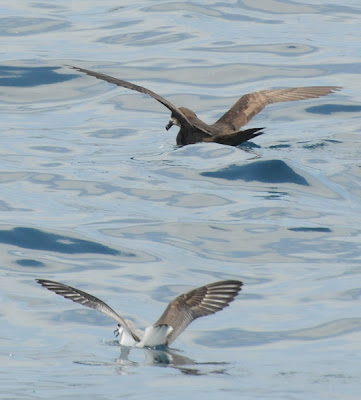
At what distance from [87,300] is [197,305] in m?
0.75

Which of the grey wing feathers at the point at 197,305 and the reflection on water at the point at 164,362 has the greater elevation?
the grey wing feathers at the point at 197,305

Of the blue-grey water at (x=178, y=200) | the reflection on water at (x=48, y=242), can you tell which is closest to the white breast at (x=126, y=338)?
the blue-grey water at (x=178, y=200)

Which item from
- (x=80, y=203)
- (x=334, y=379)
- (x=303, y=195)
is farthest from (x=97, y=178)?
(x=334, y=379)

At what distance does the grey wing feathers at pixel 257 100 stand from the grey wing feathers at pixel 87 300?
6.01 metres

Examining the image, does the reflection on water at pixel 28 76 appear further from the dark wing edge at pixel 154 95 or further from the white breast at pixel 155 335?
the white breast at pixel 155 335

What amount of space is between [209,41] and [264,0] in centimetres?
280

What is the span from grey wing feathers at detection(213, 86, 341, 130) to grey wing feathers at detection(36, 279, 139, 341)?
6014mm

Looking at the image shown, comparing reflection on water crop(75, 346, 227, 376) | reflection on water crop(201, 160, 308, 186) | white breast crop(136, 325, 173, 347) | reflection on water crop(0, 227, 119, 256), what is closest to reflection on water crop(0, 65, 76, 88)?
reflection on water crop(201, 160, 308, 186)

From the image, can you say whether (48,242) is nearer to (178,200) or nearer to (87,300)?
(178,200)

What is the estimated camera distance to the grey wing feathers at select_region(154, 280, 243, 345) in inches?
317

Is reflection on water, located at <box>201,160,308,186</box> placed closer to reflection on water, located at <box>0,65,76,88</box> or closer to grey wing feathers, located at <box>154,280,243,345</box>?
reflection on water, located at <box>0,65,76,88</box>

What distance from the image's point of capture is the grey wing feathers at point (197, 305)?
26.5 feet

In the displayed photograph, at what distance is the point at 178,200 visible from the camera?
40.2 ft

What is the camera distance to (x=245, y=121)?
47.5 ft
